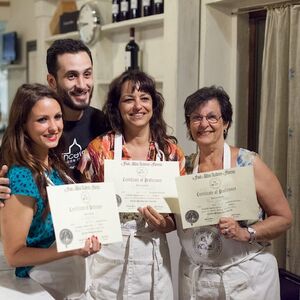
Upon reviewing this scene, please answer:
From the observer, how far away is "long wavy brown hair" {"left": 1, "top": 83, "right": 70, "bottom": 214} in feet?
4.54

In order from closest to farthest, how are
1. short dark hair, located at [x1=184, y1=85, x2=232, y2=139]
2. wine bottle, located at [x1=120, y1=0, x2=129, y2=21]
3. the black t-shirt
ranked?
1. short dark hair, located at [x1=184, y1=85, x2=232, y2=139]
2. the black t-shirt
3. wine bottle, located at [x1=120, y1=0, x2=129, y2=21]

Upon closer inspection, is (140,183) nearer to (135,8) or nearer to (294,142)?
(294,142)

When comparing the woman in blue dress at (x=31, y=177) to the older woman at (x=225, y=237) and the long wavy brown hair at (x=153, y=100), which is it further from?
the older woman at (x=225, y=237)

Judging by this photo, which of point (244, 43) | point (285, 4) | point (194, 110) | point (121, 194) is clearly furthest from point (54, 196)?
point (244, 43)

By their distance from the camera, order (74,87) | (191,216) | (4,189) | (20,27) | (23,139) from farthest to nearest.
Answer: (20,27) → (74,87) → (191,216) → (23,139) → (4,189)

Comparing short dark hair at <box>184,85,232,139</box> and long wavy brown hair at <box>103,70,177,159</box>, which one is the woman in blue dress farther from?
short dark hair at <box>184,85,232,139</box>

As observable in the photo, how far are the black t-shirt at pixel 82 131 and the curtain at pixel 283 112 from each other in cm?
102

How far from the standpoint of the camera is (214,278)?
1610 millimetres

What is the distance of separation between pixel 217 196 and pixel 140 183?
0.24 metres

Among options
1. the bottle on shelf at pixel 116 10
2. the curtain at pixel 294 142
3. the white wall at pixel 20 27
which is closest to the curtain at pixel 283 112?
the curtain at pixel 294 142

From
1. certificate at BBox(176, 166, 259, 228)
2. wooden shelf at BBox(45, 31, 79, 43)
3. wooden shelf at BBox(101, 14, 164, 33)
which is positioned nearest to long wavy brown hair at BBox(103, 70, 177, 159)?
certificate at BBox(176, 166, 259, 228)

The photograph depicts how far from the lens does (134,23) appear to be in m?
3.17

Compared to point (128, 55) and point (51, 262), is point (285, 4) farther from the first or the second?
point (51, 262)

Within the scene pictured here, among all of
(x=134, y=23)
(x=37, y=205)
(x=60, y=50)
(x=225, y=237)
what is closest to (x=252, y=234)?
(x=225, y=237)
